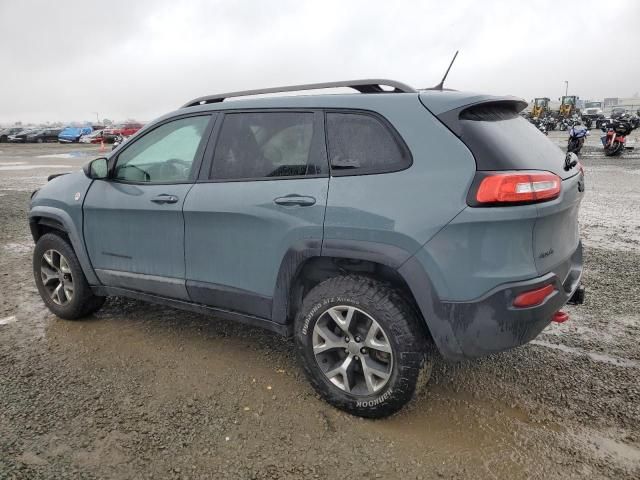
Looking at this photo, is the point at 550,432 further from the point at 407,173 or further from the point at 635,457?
the point at 407,173

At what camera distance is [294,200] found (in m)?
2.77

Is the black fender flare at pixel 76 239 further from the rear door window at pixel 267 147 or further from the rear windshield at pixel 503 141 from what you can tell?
the rear windshield at pixel 503 141

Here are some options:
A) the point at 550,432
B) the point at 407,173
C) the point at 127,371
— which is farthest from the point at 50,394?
the point at 550,432

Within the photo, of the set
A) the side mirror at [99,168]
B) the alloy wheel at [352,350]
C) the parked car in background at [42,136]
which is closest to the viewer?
the alloy wheel at [352,350]

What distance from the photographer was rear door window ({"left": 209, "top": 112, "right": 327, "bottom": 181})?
2.84 metres

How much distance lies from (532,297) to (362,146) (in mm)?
1152

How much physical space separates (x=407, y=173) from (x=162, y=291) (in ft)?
6.46

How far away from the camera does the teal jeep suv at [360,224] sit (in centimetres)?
235

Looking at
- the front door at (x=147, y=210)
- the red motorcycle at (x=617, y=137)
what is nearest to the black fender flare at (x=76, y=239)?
the front door at (x=147, y=210)

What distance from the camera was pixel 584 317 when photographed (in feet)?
13.2

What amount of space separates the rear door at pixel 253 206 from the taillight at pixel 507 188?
0.83m

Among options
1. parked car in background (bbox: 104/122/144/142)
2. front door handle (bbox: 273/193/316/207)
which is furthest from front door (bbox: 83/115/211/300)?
parked car in background (bbox: 104/122/144/142)

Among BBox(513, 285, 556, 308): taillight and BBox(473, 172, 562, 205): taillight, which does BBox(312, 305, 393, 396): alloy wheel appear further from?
BBox(473, 172, 562, 205): taillight

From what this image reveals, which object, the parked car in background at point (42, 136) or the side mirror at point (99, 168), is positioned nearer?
the side mirror at point (99, 168)
